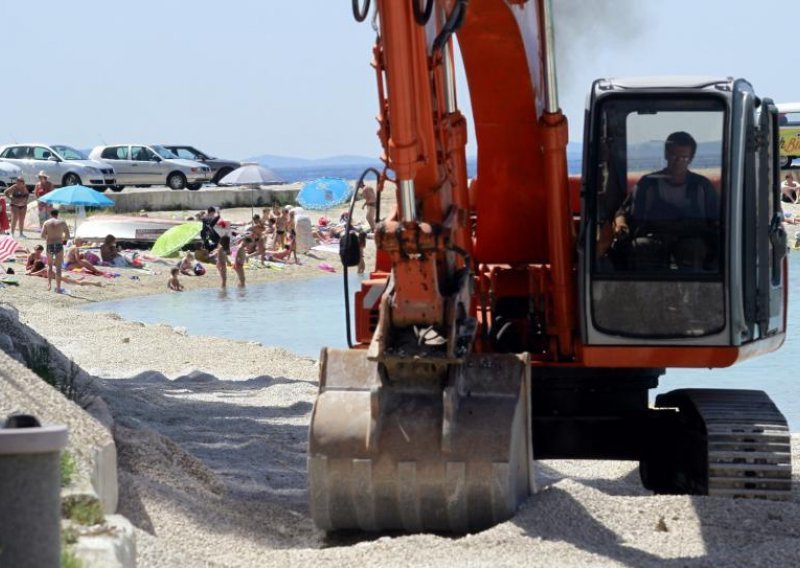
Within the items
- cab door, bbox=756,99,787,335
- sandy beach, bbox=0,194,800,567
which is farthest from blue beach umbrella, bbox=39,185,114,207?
cab door, bbox=756,99,787,335

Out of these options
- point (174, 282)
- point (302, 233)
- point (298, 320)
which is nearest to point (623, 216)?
point (298, 320)

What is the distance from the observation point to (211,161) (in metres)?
48.6

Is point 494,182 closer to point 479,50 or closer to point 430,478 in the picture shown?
point 479,50

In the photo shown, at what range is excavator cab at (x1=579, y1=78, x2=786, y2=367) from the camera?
8.23 metres

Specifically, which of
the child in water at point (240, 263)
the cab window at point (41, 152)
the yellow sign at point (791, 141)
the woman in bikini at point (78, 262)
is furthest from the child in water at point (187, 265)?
the yellow sign at point (791, 141)

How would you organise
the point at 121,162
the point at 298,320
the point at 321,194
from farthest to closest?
1. the point at 121,162
2. the point at 321,194
3. the point at 298,320

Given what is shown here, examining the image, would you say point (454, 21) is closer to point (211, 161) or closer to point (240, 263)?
point (240, 263)

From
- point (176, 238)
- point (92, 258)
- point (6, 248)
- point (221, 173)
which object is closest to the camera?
point (6, 248)

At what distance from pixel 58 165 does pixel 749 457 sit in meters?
36.8

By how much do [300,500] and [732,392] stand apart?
268cm

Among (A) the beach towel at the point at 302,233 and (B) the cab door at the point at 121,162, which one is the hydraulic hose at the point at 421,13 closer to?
(A) the beach towel at the point at 302,233

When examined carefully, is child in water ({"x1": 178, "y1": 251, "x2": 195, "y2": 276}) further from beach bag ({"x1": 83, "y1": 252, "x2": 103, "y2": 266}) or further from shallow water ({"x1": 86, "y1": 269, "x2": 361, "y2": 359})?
beach bag ({"x1": 83, "y1": 252, "x2": 103, "y2": 266})

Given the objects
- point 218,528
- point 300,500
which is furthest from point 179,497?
point 300,500

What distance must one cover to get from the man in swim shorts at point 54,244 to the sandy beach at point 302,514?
14939 mm
